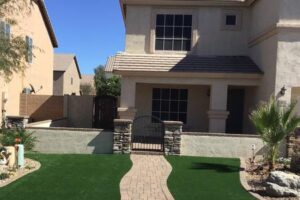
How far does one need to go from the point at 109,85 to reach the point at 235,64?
20.1 meters

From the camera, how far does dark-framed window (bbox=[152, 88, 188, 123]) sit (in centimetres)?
1886

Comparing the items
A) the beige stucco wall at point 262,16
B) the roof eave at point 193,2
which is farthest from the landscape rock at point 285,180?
the roof eave at point 193,2

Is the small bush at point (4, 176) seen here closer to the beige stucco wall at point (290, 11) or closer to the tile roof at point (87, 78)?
the beige stucco wall at point (290, 11)

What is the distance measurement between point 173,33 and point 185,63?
2.18 m

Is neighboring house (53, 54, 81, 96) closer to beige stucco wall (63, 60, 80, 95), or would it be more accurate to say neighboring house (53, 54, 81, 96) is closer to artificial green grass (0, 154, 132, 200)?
beige stucco wall (63, 60, 80, 95)

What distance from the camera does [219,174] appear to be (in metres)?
11.0

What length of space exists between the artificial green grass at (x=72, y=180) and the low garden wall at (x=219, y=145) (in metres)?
2.46

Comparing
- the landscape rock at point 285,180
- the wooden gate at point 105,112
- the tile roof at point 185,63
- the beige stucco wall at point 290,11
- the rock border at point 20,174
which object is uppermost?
the beige stucco wall at point 290,11

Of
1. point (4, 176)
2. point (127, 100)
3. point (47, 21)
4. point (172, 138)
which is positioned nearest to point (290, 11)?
point (172, 138)

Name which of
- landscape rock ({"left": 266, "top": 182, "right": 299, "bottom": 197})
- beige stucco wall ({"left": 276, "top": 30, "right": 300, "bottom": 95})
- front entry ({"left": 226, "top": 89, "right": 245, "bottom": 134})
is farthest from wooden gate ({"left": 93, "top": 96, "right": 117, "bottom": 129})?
landscape rock ({"left": 266, "top": 182, "right": 299, "bottom": 197})

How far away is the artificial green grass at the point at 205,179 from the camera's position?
343 inches

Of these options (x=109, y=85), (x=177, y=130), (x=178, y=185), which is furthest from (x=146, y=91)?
(x=109, y=85)

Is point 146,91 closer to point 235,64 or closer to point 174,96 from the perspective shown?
point 174,96

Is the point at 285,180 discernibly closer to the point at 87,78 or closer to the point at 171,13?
the point at 171,13
